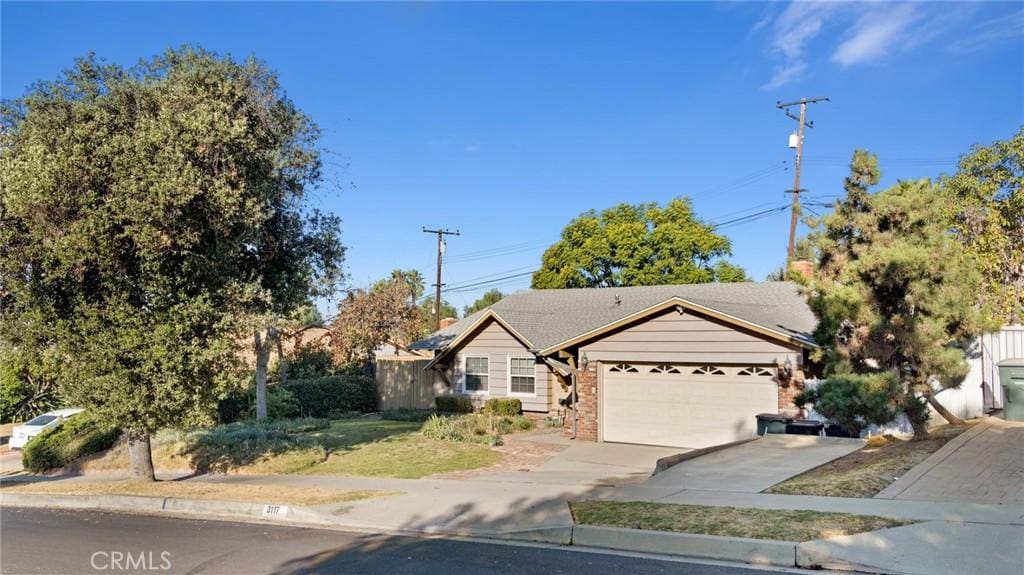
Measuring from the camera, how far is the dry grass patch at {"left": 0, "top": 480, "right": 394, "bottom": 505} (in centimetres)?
1119

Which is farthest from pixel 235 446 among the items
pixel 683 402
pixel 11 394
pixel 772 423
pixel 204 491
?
pixel 11 394

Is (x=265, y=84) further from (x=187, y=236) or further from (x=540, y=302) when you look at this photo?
(x=540, y=302)

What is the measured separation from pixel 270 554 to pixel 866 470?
8040 millimetres

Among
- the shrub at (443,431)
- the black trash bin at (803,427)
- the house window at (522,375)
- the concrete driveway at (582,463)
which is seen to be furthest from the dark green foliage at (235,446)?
the black trash bin at (803,427)

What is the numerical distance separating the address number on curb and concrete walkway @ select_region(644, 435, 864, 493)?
5312 mm

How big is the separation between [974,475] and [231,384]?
11.5 meters

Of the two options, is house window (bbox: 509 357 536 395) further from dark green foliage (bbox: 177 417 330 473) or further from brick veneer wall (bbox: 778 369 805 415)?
brick veneer wall (bbox: 778 369 805 415)

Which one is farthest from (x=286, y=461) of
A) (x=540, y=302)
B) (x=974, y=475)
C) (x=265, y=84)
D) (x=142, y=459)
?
(x=540, y=302)

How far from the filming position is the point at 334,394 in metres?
27.4

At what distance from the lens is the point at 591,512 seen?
30.0 ft

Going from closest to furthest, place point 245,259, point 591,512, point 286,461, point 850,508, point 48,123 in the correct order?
point 850,508 < point 591,512 < point 48,123 < point 245,259 < point 286,461

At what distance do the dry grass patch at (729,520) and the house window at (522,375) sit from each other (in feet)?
46.7

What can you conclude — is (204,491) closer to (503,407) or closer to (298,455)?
(298,455)

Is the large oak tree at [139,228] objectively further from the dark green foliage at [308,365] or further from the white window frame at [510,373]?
the dark green foliage at [308,365]
